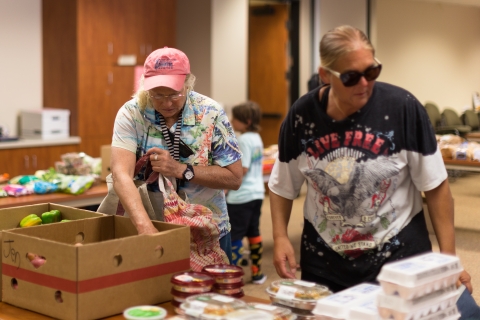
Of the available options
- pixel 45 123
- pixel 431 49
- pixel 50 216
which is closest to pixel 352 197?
pixel 50 216

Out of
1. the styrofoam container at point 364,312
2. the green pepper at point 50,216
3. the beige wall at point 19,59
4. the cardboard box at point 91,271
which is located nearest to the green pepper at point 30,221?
the green pepper at point 50,216

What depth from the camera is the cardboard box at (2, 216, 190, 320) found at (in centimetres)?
182

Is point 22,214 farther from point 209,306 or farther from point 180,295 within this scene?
point 209,306

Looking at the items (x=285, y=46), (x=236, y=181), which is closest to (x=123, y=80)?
(x=285, y=46)

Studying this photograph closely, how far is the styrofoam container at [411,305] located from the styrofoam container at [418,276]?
0.05ft

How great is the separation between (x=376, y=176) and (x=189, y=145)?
747 mm

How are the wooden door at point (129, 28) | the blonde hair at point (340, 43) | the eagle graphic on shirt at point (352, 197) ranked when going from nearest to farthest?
the blonde hair at point (340, 43)
the eagle graphic on shirt at point (352, 197)
the wooden door at point (129, 28)

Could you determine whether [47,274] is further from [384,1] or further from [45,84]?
[384,1]

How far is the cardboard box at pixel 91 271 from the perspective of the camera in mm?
1823

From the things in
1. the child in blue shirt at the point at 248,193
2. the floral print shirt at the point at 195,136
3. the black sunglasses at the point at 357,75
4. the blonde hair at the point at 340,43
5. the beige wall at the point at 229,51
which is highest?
the beige wall at the point at 229,51

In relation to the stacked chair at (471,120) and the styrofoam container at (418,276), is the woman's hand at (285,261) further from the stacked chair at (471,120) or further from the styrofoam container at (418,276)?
the stacked chair at (471,120)

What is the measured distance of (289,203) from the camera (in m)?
2.24

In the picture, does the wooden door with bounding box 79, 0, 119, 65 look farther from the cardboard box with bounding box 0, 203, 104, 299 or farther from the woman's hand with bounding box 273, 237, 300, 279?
the woman's hand with bounding box 273, 237, 300, 279

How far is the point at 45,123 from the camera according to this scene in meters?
6.73
